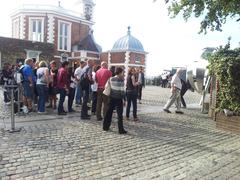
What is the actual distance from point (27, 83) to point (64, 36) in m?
35.8

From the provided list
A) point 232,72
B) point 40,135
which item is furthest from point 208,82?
point 40,135

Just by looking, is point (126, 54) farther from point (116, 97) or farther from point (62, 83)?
point (116, 97)

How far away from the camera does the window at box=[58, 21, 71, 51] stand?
45.1 m

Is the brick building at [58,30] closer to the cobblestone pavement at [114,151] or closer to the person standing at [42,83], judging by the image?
the person standing at [42,83]

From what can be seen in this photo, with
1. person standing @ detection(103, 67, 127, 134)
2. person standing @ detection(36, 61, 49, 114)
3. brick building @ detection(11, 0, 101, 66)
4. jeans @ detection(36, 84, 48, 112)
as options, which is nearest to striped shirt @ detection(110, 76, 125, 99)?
person standing @ detection(103, 67, 127, 134)

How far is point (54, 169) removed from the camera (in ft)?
18.5

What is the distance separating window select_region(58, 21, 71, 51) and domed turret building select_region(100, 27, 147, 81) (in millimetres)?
5720

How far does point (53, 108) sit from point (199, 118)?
5.75 m

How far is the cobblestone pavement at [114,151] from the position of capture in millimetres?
5633

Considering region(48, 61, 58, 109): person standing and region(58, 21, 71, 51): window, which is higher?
region(58, 21, 71, 51): window

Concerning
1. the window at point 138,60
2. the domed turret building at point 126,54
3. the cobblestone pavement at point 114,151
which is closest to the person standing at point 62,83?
the cobblestone pavement at point 114,151

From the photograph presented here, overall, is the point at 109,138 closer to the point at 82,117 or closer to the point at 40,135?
Result: the point at 40,135

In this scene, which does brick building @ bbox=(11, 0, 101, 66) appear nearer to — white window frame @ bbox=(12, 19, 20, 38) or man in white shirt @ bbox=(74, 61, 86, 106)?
white window frame @ bbox=(12, 19, 20, 38)

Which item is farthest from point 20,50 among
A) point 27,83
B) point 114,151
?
point 114,151
